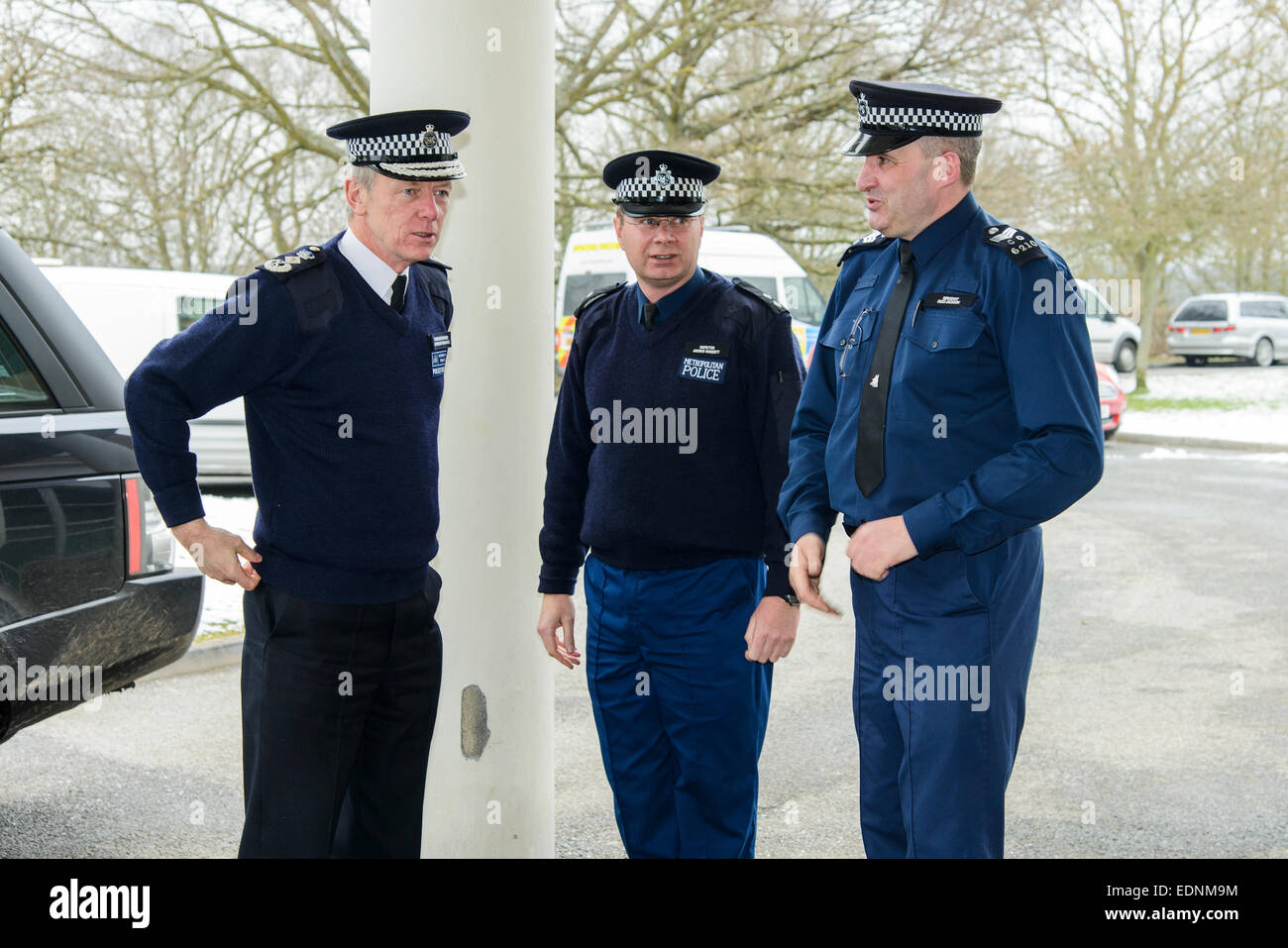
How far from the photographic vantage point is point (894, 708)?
291 centimetres

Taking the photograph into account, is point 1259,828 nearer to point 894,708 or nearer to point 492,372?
point 894,708

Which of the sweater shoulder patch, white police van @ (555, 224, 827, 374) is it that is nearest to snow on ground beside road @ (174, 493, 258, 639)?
the sweater shoulder patch

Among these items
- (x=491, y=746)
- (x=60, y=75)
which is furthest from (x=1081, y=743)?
(x=60, y=75)

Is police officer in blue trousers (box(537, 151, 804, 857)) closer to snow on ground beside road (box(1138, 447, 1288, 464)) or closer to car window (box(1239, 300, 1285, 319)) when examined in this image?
snow on ground beside road (box(1138, 447, 1288, 464))

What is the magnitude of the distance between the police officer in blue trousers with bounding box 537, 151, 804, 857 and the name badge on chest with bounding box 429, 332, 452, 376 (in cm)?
56

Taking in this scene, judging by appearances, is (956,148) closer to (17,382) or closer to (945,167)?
(945,167)

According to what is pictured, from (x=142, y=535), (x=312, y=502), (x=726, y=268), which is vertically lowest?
(x=142, y=535)

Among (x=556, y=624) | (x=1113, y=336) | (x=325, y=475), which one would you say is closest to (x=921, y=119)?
(x=325, y=475)

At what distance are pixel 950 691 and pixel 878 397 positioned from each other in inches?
25.9

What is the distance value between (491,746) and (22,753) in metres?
2.81

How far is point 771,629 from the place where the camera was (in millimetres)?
3459

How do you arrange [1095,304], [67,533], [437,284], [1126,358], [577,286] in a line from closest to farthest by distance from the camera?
1. [437,284]
2. [67,533]
3. [577,286]
4. [1095,304]
5. [1126,358]

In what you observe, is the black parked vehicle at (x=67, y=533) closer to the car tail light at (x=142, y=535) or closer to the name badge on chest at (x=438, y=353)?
the car tail light at (x=142, y=535)

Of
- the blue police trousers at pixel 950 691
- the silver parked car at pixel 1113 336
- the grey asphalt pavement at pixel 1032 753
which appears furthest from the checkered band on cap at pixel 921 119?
the silver parked car at pixel 1113 336
